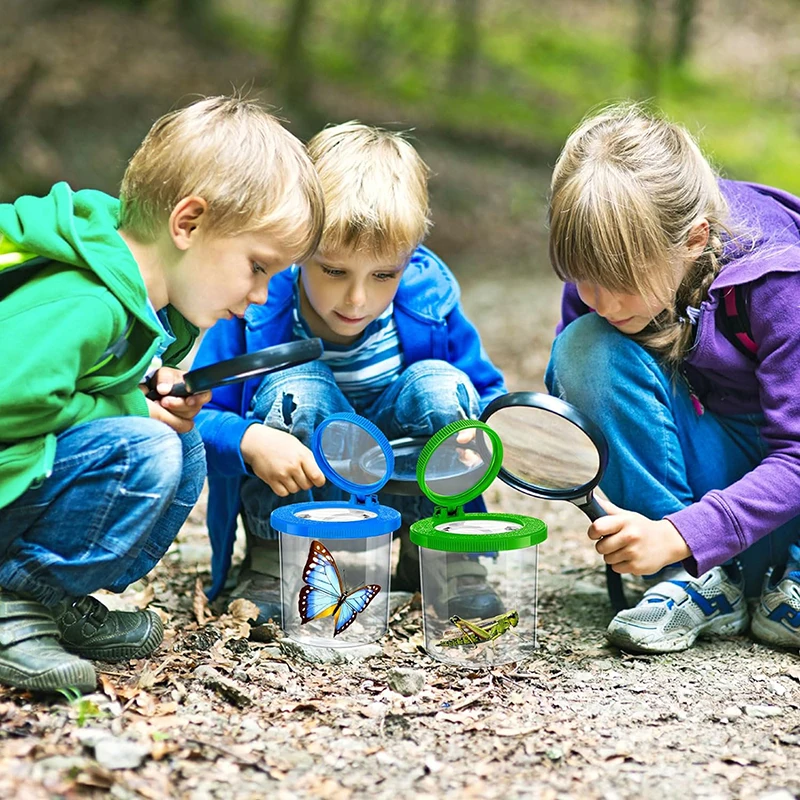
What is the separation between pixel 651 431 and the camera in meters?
2.59

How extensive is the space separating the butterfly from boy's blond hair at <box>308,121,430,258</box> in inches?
28.6

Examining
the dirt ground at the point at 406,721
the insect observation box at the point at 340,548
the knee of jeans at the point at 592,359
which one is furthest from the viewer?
the knee of jeans at the point at 592,359

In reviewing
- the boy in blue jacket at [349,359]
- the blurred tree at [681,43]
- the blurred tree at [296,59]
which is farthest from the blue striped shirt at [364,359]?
the blurred tree at [681,43]

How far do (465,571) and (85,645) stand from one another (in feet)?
2.84

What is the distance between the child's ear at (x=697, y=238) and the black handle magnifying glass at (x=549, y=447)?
0.56 m

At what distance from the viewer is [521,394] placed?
221cm

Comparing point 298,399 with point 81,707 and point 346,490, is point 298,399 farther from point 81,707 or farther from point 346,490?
point 81,707

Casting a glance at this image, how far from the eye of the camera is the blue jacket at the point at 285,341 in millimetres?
2777

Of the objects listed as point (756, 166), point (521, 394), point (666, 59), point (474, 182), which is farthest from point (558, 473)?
point (666, 59)

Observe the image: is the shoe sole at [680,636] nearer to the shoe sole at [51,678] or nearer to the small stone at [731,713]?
the small stone at [731,713]

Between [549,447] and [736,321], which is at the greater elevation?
[736,321]

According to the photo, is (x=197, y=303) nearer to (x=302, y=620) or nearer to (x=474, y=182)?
(x=302, y=620)

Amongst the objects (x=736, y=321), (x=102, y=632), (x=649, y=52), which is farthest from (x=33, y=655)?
(x=649, y=52)

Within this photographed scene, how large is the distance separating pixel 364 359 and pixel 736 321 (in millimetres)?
939
